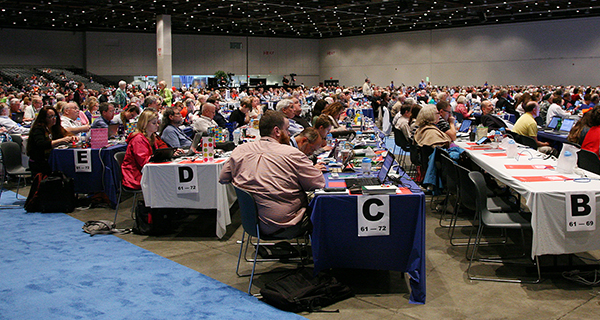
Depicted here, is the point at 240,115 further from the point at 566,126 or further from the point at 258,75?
the point at 258,75

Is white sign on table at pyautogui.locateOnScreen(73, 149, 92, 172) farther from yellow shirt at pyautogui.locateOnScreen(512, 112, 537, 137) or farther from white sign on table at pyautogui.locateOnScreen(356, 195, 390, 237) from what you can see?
yellow shirt at pyautogui.locateOnScreen(512, 112, 537, 137)

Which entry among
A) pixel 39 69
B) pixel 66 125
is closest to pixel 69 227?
pixel 66 125

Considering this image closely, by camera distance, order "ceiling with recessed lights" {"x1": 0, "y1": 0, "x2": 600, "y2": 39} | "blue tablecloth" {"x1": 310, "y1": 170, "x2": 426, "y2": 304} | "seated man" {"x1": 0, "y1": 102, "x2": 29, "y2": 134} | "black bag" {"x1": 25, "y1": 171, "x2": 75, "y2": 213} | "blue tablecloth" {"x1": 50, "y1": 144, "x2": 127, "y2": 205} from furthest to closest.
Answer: "ceiling with recessed lights" {"x1": 0, "y1": 0, "x2": 600, "y2": 39} → "seated man" {"x1": 0, "y1": 102, "x2": 29, "y2": 134} → "blue tablecloth" {"x1": 50, "y1": 144, "x2": 127, "y2": 205} → "black bag" {"x1": 25, "y1": 171, "x2": 75, "y2": 213} → "blue tablecloth" {"x1": 310, "y1": 170, "x2": 426, "y2": 304}

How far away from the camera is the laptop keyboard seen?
369 centimetres

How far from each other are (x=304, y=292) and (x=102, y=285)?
1.63 meters

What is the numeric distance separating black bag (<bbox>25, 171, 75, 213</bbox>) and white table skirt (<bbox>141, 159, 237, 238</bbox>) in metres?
1.76

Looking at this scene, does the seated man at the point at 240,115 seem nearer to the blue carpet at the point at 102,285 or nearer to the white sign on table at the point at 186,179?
the white sign on table at the point at 186,179

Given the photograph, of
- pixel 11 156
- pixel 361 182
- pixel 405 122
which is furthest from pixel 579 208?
pixel 11 156

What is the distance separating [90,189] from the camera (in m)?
6.29

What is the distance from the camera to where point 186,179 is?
4.81 meters

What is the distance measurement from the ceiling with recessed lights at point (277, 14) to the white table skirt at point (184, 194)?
1610 cm

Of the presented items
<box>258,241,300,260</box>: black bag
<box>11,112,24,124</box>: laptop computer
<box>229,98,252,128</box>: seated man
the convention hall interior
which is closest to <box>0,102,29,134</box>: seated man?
the convention hall interior

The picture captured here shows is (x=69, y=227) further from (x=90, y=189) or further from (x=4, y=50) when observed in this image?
(x=4, y=50)

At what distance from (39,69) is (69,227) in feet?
92.7
